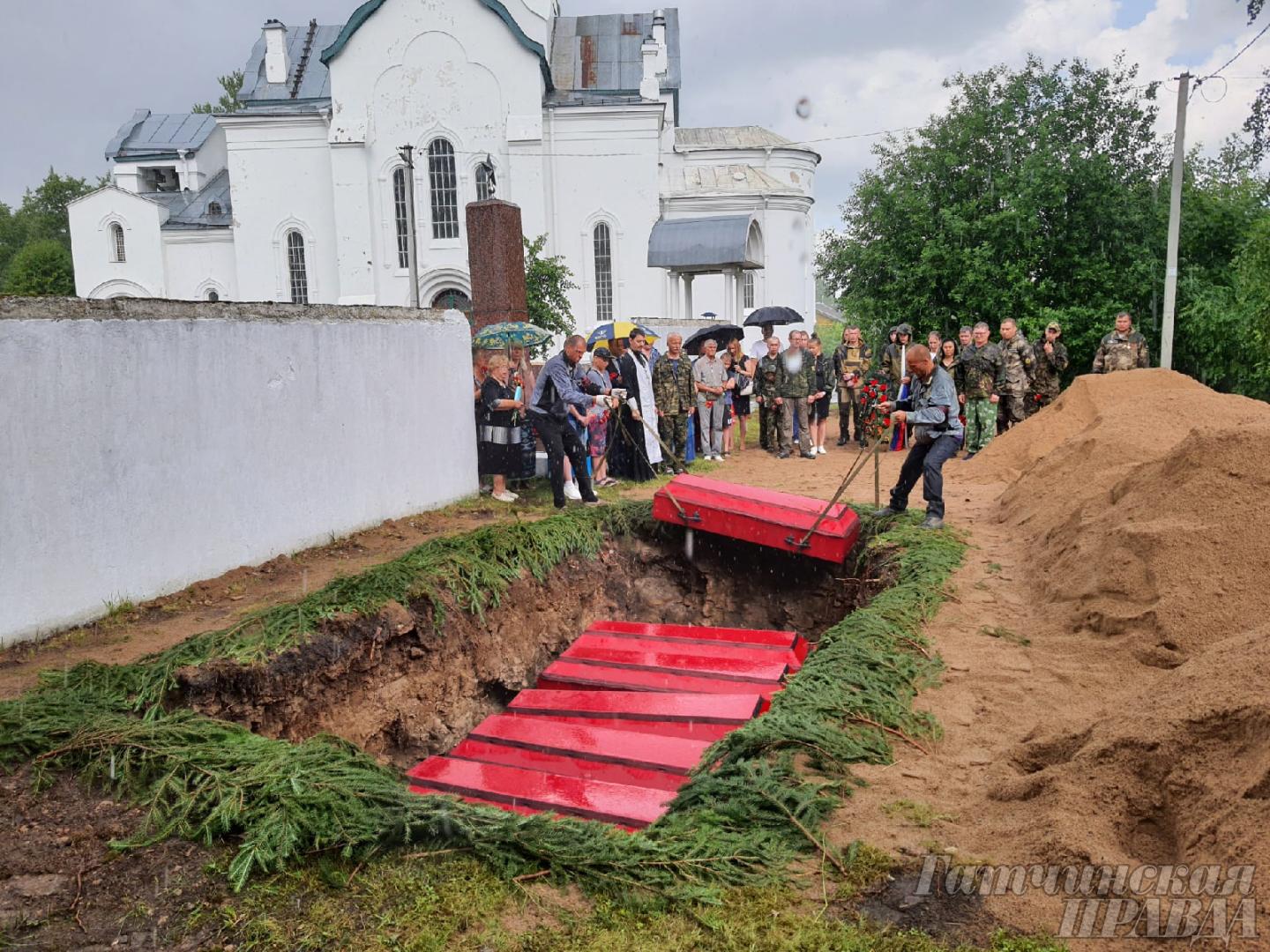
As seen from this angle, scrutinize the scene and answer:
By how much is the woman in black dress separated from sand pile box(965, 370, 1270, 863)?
208 inches

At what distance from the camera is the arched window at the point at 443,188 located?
29969mm

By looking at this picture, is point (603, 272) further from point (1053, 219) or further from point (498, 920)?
point (498, 920)

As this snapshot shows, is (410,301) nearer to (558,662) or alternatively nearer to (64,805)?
(558,662)

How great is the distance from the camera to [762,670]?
22.6ft

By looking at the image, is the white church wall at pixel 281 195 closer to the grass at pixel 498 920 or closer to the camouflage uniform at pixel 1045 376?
the camouflage uniform at pixel 1045 376

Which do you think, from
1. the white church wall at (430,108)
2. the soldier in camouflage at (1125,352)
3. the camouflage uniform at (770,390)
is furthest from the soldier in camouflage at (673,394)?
the white church wall at (430,108)

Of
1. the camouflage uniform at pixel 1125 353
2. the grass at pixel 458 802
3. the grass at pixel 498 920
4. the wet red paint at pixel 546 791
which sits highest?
the camouflage uniform at pixel 1125 353

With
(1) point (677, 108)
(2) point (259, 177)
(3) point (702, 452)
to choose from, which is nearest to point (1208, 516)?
(3) point (702, 452)

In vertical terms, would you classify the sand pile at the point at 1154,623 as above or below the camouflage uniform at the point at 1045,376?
below

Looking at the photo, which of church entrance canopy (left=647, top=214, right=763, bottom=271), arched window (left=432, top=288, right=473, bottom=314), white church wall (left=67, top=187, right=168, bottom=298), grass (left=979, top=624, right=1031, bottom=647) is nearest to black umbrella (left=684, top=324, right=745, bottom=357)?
church entrance canopy (left=647, top=214, right=763, bottom=271)

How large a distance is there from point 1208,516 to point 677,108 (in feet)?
116

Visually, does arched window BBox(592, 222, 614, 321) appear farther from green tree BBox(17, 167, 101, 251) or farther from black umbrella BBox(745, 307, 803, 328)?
green tree BBox(17, 167, 101, 251)

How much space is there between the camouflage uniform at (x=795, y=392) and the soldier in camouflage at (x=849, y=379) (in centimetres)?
85

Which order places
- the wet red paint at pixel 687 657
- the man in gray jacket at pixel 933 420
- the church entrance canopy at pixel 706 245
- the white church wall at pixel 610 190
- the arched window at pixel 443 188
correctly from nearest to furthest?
the wet red paint at pixel 687 657
the man in gray jacket at pixel 933 420
the church entrance canopy at pixel 706 245
the white church wall at pixel 610 190
the arched window at pixel 443 188
